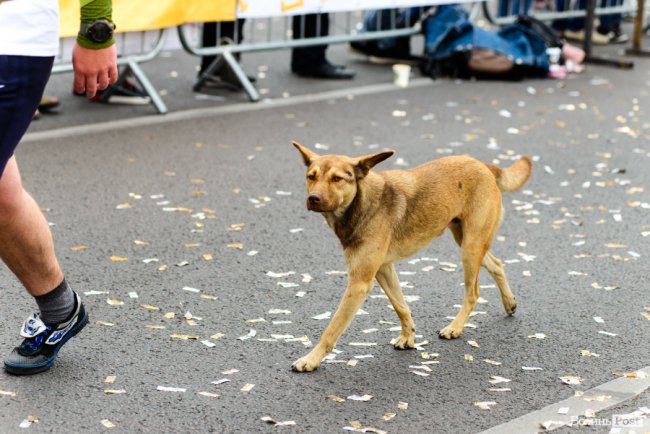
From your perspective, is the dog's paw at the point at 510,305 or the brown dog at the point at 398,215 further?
the dog's paw at the point at 510,305

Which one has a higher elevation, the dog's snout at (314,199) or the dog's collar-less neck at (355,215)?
the dog's snout at (314,199)

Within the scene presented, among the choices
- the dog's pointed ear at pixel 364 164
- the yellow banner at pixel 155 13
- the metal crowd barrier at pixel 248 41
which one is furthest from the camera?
the metal crowd barrier at pixel 248 41

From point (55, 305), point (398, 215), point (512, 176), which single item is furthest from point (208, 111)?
point (55, 305)

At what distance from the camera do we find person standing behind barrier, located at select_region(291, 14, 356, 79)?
1096 centimetres

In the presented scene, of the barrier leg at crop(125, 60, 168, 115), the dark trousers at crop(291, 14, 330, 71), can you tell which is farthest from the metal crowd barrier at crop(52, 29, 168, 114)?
the dark trousers at crop(291, 14, 330, 71)

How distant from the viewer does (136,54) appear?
950 cm

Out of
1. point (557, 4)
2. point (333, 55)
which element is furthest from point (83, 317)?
point (557, 4)

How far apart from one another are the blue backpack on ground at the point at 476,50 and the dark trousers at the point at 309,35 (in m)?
1.15

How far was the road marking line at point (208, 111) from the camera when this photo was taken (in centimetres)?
856

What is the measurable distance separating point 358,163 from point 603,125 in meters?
5.67

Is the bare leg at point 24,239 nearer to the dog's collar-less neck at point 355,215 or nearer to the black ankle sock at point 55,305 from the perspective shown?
the black ankle sock at point 55,305

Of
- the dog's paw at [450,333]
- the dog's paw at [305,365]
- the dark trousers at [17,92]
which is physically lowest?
the dog's paw at [450,333]

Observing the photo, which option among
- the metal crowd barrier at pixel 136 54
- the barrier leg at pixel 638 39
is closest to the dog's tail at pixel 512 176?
the metal crowd barrier at pixel 136 54

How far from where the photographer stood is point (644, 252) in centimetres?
623
